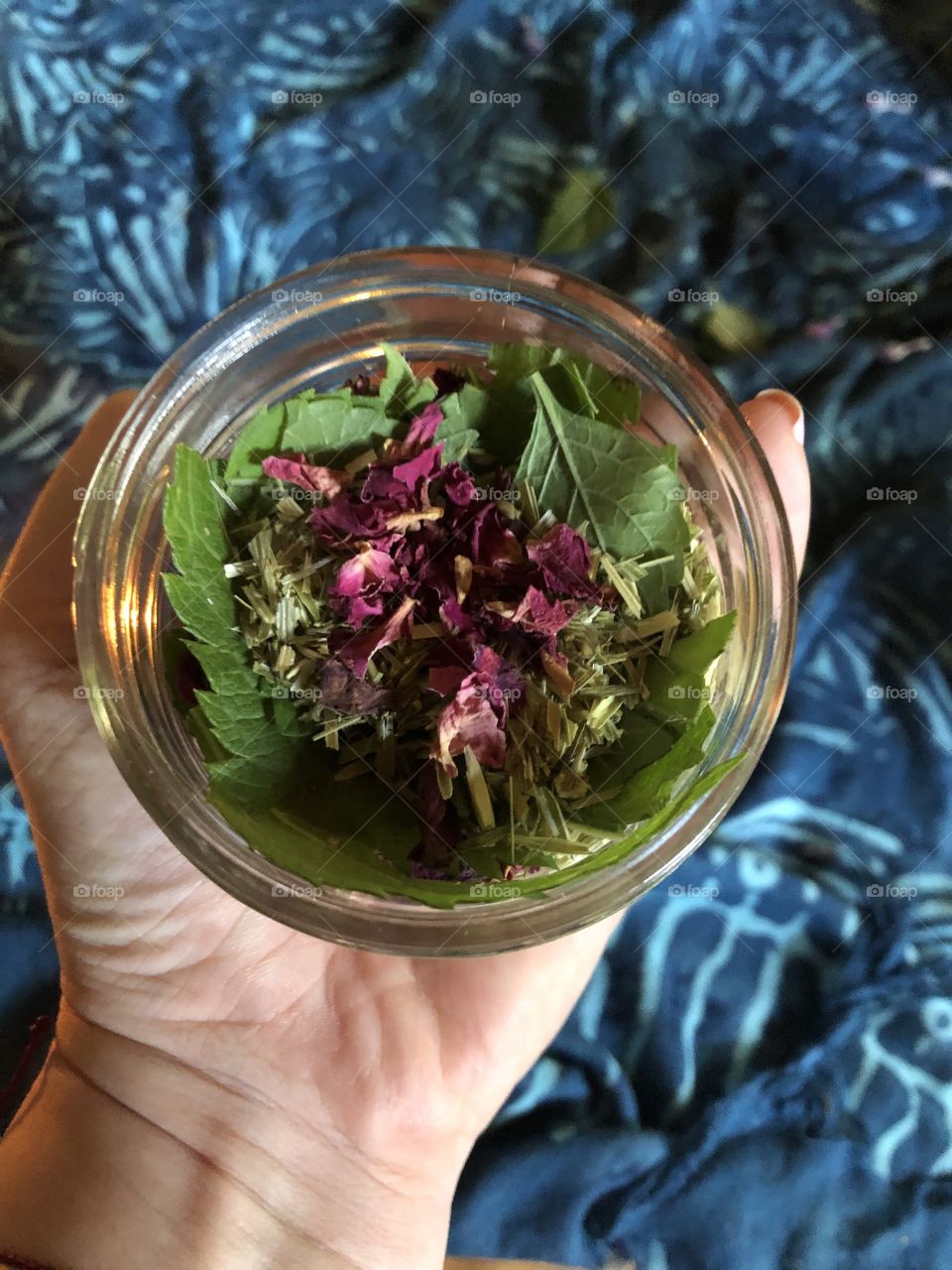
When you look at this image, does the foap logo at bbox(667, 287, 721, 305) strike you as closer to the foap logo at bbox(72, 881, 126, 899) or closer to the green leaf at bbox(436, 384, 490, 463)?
the green leaf at bbox(436, 384, 490, 463)

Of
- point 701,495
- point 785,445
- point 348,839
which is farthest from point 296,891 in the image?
point 785,445

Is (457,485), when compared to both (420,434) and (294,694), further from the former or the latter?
(294,694)

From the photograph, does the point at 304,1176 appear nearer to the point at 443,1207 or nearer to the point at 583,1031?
the point at 443,1207

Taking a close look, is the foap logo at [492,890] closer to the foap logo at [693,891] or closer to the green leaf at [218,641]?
the green leaf at [218,641]

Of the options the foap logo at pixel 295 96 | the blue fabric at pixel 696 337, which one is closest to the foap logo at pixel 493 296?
the blue fabric at pixel 696 337

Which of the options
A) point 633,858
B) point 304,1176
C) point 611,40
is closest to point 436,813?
point 633,858
